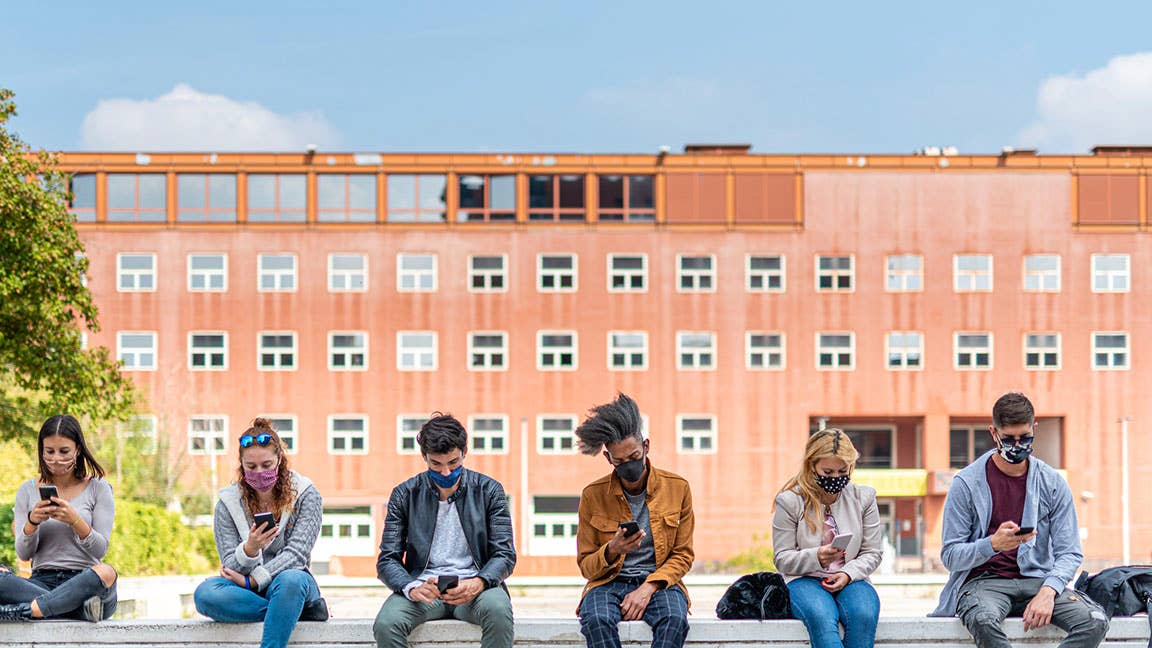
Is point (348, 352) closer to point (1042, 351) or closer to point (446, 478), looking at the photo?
point (1042, 351)

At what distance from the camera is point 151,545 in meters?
28.1

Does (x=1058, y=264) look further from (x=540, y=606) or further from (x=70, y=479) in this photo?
(x=70, y=479)

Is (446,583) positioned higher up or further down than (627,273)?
further down

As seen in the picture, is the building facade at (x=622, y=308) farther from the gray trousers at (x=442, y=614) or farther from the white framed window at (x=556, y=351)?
the gray trousers at (x=442, y=614)

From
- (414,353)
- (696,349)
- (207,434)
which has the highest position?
(696,349)

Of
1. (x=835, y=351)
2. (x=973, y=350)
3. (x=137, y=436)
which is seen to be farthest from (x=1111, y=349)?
(x=137, y=436)

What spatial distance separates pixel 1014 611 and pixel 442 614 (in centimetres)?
316

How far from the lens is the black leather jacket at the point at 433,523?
753 centimetres

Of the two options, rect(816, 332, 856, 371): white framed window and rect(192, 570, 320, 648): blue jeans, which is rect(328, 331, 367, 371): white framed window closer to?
rect(816, 332, 856, 371): white framed window

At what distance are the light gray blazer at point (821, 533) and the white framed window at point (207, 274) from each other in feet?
135

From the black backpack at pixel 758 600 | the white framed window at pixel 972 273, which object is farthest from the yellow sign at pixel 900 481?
the black backpack at pixel 758 600

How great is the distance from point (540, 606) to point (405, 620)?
23448 millimetres

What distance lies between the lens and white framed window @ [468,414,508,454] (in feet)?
151

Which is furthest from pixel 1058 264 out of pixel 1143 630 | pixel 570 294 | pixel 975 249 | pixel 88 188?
pixel 1143 630
